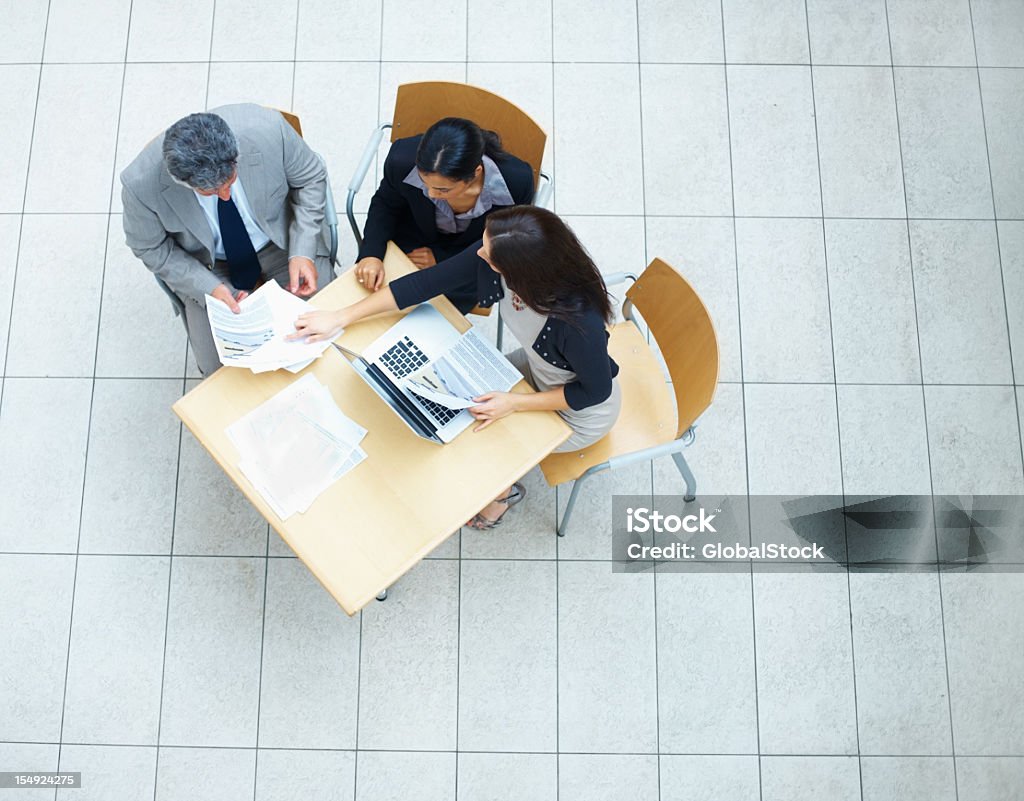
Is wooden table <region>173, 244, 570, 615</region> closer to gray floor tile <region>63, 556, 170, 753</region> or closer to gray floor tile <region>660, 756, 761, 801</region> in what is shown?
gray floor tile <region>63, 556, 170, 753</region>

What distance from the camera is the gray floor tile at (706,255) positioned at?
10.1 ft

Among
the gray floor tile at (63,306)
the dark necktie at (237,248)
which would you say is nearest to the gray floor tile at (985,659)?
the dark necktie at (237,248)

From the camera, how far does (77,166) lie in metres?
3.15

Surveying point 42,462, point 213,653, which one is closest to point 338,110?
point 42,462

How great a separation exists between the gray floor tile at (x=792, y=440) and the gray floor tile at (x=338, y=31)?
1.91 m

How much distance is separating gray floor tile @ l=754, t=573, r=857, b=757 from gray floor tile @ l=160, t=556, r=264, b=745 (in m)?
1.63

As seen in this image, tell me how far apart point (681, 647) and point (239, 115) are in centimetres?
206

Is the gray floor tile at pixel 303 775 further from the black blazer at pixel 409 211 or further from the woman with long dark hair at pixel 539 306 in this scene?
the black blazer at pixel 409 211

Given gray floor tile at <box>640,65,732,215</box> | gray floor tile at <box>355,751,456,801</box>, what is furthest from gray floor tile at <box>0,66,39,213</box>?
gray floor tile at <box>640,65,732,215</box>

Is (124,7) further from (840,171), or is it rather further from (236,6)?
(840,171)

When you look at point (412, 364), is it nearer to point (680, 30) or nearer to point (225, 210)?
point (225, 210)

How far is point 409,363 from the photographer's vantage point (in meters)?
2.17

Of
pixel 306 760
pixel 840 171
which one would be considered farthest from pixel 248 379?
pixel 840 171

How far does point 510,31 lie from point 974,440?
7.37 feet
